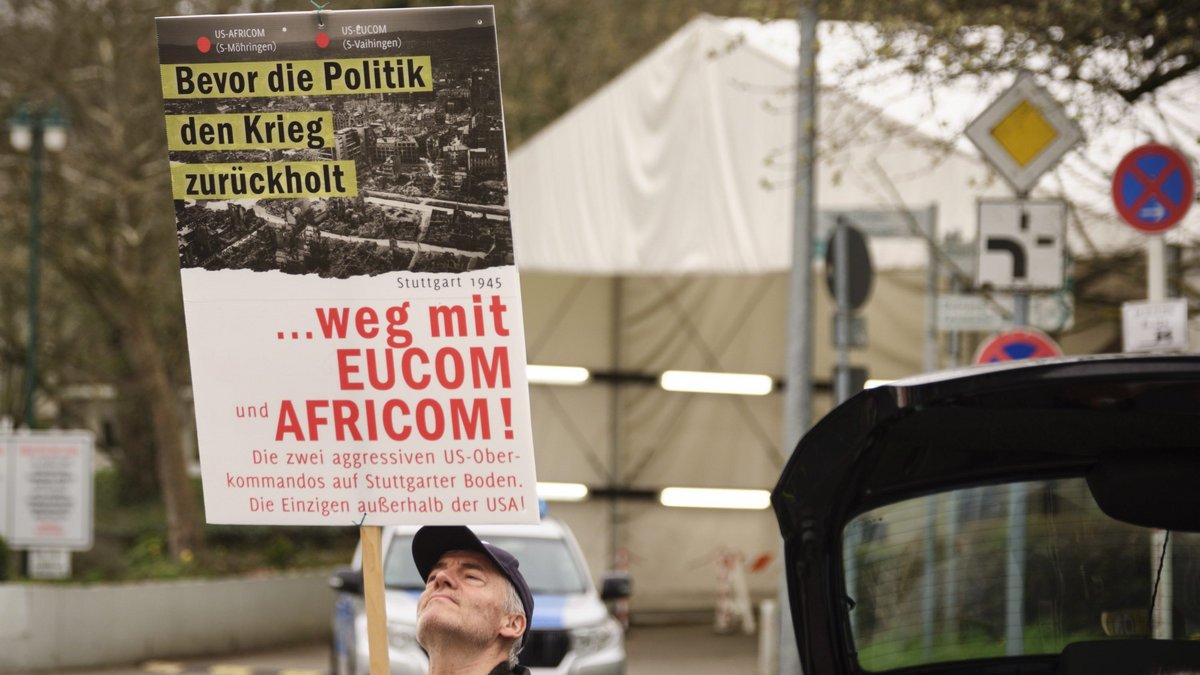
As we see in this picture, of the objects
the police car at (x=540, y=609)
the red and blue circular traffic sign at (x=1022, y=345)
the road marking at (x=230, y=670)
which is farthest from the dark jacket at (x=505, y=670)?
the road marking at (x=230, y=670)

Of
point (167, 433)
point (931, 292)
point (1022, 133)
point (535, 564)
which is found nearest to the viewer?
point (1022, 133)

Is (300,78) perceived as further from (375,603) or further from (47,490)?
(47,490)

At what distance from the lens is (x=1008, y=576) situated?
3383mm

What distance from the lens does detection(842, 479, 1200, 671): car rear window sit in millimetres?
3271

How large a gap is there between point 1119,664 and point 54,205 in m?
24.8

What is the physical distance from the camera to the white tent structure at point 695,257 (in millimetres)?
16766

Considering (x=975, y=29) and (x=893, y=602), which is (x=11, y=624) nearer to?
(x=975, y=29)

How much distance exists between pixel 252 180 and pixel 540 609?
30.8 feet

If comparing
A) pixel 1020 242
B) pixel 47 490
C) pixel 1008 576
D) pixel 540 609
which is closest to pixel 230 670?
pixel 47 490

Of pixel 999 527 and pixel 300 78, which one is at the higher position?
pixel 300 78

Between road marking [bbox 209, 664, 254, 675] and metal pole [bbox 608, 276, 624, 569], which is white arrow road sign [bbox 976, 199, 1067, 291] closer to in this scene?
road marking [bbox 209, 664, 254, 675]

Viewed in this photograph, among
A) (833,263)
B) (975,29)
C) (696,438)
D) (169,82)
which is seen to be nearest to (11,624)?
(696,438)

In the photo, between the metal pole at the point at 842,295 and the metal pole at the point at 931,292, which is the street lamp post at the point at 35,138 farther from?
the metal pole at the point at 842,295

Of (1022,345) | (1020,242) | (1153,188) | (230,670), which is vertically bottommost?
(230,670)
